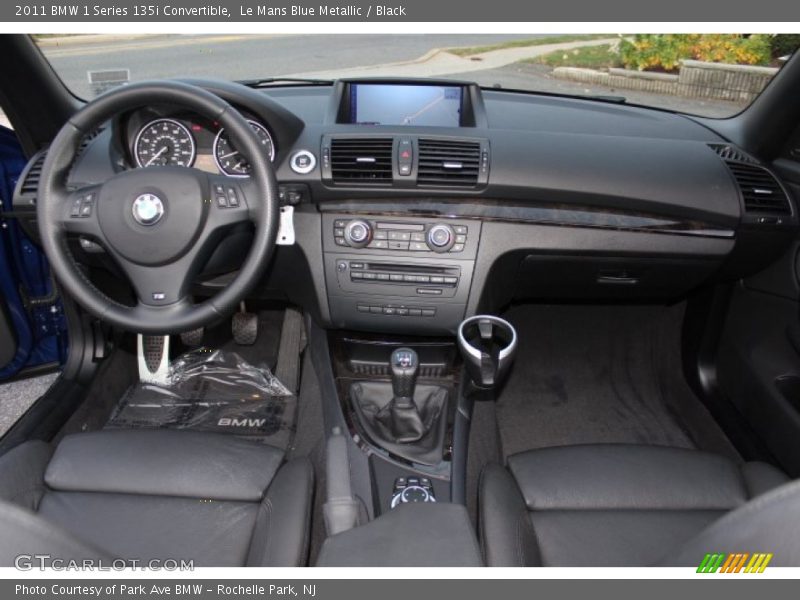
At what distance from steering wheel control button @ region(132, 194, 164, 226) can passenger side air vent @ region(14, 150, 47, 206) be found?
2.25 ft

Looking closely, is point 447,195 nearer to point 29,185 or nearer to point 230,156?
point 230,156

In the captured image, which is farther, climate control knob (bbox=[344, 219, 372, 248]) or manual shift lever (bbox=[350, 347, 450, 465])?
climate control knob (bbox=[344, 219, 372, 248])

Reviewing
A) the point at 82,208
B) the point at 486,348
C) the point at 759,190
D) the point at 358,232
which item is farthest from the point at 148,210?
the point at 759,190

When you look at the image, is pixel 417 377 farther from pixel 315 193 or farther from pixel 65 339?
pixel 65 339

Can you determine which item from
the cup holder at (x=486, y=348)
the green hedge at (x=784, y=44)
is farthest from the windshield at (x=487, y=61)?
the cup holder at (x=486, y=348)

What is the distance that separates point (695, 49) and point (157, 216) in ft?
5.89

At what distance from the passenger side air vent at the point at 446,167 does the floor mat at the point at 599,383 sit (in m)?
1.11

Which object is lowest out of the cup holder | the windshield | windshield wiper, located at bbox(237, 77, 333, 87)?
the cup holder

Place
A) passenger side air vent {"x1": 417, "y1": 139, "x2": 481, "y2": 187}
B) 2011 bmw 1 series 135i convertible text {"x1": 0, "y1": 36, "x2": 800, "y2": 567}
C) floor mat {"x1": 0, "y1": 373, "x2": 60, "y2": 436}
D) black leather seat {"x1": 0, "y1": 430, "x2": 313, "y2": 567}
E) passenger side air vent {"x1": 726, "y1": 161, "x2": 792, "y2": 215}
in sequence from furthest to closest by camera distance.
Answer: floor mat {"x1": 0, "y1": 373, "x2": 60, "y2": 436} → passenger side air vent {"x1": 726, "y1": 161, "x2": 792, "y2": 215} → passenger side air vent {"x1": 417, "y1": 139, "x2": 481, "y2": 187} → 2011 bmw 1 series 135i convertible text {"x1": 0, "y1": 36, "x2": 800, "y2": 567} → black leather seat {"x1": 0, "y1": 430, "x2": 313, "y2": 567}

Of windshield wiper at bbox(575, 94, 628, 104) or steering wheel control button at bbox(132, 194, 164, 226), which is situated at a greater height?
windshield wiper at bbox(575, 94, 628, 104)

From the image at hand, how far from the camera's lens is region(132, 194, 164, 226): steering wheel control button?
1.62m

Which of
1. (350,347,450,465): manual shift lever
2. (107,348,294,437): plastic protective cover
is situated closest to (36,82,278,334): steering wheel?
(350,347,450,465): manual shift lever

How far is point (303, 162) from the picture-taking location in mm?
2018

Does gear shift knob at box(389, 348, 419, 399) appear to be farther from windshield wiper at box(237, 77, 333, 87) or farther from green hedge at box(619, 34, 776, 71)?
green hedge at box(619, 34, 776, 71)
